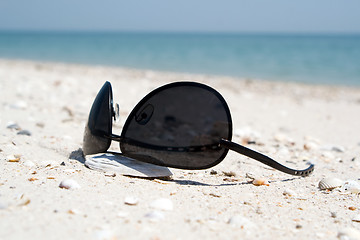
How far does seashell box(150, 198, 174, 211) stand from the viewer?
5.12 ft

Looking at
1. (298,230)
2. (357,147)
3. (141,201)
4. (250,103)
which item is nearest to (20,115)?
(141,201)

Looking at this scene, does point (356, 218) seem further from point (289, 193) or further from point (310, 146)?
point (310, 146)

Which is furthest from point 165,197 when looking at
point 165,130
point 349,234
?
point 349,234

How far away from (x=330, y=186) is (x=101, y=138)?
1342 millimetres

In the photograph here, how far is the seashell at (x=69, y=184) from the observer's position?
168 centimetres

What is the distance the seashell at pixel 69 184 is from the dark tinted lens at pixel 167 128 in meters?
0.43

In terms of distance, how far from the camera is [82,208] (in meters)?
A: 1.47

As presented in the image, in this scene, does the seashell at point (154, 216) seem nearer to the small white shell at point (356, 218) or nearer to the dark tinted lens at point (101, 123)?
the dark tinted lens at point (101, 123)

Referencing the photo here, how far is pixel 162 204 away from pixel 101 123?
0.71 meters

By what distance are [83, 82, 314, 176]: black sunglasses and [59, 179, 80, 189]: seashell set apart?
1.33ft

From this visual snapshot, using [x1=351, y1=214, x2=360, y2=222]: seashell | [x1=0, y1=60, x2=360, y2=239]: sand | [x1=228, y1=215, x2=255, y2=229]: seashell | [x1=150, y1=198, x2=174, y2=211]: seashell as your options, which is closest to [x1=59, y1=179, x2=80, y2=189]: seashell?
[x1=0, y1=60, x2=360, y2=239]: sand

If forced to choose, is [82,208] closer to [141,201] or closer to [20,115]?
[141,201]

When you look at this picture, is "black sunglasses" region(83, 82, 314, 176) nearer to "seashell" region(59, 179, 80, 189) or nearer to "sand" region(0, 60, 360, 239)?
"sand" region(0, 60, 360, 239)

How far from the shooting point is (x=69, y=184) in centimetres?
168
